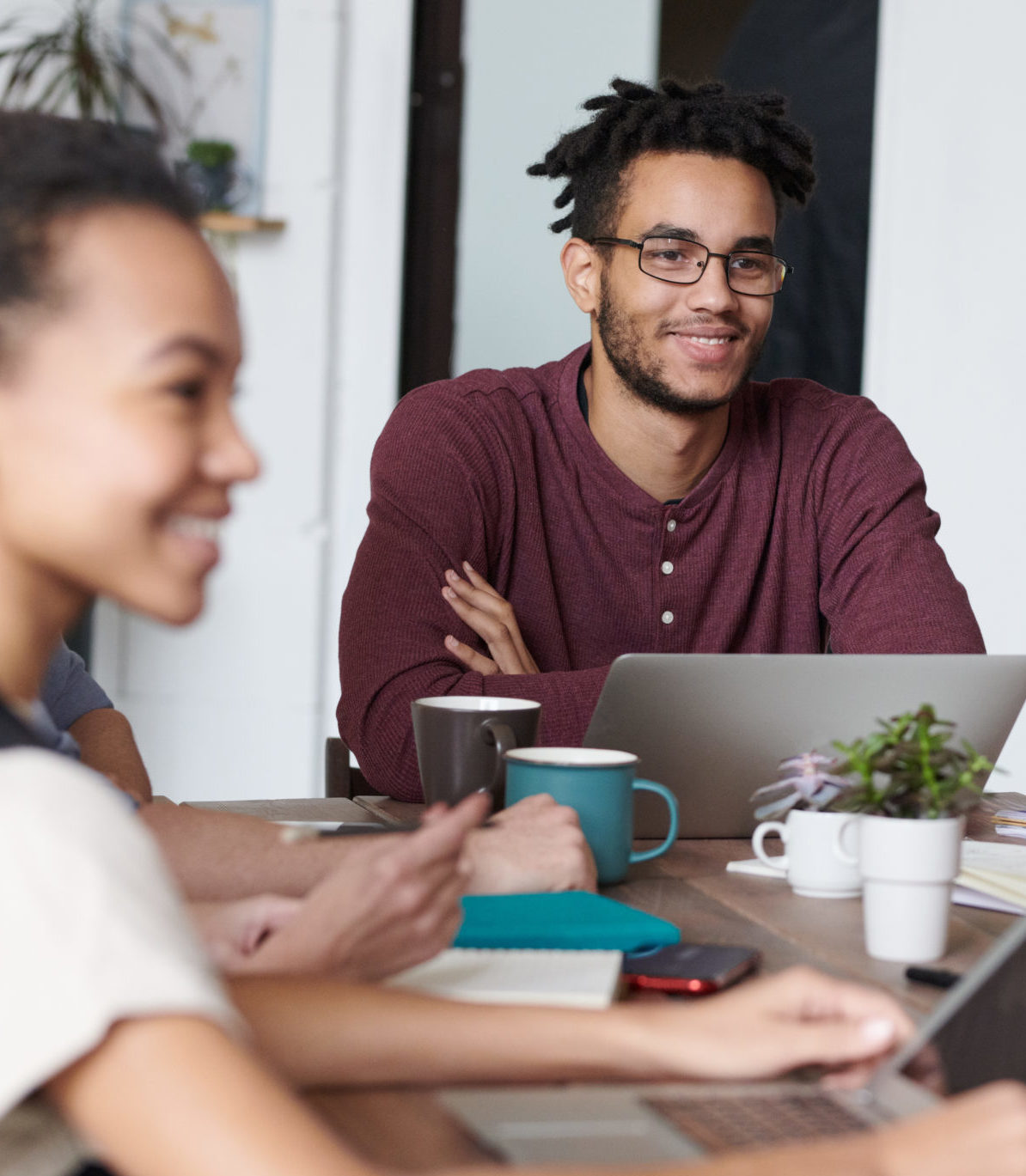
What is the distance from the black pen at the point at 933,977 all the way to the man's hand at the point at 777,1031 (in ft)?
0.53

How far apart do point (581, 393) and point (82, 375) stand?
147 cm

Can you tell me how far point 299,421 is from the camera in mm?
3387

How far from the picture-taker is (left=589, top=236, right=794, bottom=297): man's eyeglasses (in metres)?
1.87

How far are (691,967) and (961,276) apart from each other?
288 centimetres

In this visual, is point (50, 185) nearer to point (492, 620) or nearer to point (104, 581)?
point (104, 581)

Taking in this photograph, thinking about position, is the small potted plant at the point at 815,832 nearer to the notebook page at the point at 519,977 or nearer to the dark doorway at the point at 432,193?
the notebook page at the point at 519,977

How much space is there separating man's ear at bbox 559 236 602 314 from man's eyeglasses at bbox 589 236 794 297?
0.11m

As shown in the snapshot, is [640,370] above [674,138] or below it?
below

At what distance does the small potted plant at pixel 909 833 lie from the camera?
0.93m

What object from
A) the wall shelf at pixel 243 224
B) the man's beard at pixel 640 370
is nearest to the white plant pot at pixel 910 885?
the man's beard at pixel 640 370

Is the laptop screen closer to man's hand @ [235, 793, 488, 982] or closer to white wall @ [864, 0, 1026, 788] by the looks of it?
man's hand @ [235, 793, 488, 982]

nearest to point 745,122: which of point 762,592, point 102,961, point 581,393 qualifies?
point 581,393

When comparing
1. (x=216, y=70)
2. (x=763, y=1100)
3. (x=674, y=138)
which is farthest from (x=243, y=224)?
(x=763, y=1100)

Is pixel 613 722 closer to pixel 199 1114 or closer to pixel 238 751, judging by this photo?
pixel 199 1114
